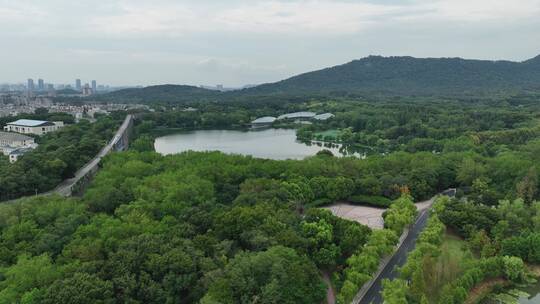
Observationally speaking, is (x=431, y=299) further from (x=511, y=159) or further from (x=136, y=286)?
(x=511, y=159)

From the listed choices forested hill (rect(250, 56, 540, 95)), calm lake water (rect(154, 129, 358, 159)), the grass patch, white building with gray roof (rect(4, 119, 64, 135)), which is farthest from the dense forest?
forested hill (rect(250, 56, 540, 95))

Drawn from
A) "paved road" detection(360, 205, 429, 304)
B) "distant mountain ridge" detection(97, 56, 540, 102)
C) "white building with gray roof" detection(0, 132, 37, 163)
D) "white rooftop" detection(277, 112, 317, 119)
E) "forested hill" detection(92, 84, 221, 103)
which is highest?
"distant mountain ridge" detection(97, 56, 540, 102)

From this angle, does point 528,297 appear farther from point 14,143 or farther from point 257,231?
A: point 14,143

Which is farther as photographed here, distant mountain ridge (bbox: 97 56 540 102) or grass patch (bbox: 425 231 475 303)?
distant mountain ridge (bbox: 97 56 540 102)

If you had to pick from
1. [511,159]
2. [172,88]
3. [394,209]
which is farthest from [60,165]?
[172,88]

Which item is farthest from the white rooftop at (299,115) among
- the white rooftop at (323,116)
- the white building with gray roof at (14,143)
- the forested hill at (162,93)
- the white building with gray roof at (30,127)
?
the forested hill at (162,93)

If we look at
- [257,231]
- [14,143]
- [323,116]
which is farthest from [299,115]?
[257,231]

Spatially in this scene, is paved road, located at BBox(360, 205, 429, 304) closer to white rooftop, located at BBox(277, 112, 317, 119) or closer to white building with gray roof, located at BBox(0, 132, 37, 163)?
white building with gray roof, located at BBox(0, 132, 37, 163)
